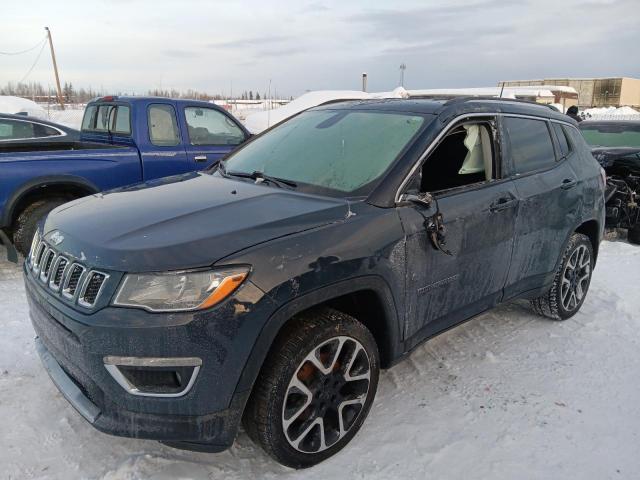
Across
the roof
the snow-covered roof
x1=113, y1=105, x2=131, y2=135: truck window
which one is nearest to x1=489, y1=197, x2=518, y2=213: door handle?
the roof

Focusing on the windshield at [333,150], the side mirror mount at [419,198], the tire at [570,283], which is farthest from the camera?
the tire at [570,283]

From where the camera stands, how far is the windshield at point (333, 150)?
9.50 feet

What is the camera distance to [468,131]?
3.34 metres

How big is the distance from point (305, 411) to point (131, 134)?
465 cm

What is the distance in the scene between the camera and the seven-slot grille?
2.16 meters

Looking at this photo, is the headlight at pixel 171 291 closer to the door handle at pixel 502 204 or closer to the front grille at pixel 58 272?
the front grille at pixel 58 272

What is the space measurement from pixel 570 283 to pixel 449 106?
7.02 feet

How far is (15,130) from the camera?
7.30 meters

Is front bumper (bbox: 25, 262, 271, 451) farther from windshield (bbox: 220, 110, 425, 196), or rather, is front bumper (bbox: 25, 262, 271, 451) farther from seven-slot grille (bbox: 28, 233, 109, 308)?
windshield (bbox: 220, 110, 425, 196)

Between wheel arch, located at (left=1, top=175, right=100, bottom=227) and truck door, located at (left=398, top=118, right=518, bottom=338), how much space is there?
3.87 m

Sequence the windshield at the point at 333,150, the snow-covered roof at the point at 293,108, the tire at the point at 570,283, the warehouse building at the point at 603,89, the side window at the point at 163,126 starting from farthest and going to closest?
1. the warehouse building at the point at 603,89
2. the snow-covered roof at the point at 293,108
3. the side window at the point at 163,126
4. the tire at the point at 570,283
5. the windshield at the point at 333,150

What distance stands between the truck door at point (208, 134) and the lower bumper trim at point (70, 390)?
394 centimetres

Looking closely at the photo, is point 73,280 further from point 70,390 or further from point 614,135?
point 614,135

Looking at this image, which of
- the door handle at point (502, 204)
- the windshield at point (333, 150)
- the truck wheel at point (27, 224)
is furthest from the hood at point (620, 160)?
the truck wheel at point (27, 224)
